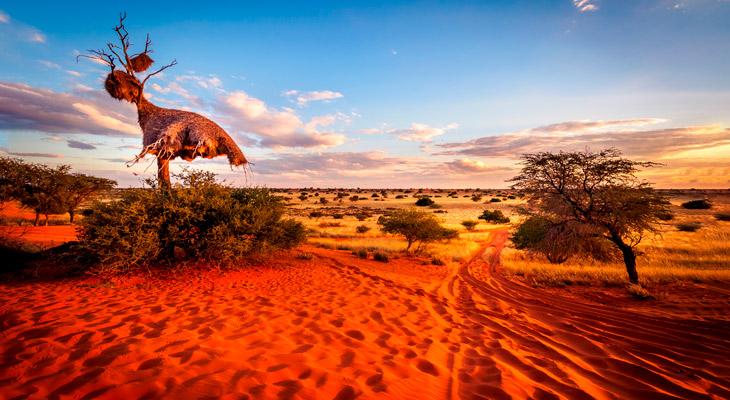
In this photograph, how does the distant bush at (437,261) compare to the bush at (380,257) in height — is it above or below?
below

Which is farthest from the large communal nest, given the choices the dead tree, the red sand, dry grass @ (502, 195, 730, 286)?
dry grass @ (502, 195, 730, 286)

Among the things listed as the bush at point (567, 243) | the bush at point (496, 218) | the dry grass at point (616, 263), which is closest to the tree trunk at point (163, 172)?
the dry grass at point (616, 263)

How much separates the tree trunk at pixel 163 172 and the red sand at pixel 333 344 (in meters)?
3.31

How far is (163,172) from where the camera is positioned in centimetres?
998

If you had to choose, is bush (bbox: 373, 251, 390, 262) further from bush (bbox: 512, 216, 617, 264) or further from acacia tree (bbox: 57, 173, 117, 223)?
acacia tree (bbox: 57, 173, 117, 223)

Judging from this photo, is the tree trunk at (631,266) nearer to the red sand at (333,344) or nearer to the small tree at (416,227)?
the red sand at (333,344)

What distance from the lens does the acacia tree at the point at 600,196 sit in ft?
34.5

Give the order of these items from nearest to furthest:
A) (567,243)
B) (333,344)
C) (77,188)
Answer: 1. (333,344)
2. (567,243)
3. (77,188)

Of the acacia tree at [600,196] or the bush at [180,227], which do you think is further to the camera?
the acacia tree at [600,196]

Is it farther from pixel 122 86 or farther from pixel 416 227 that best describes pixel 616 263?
pixel 122 86

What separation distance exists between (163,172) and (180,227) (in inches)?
94.0

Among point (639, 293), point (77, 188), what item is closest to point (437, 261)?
point (639, 293)

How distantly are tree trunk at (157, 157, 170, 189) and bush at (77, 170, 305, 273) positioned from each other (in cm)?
79

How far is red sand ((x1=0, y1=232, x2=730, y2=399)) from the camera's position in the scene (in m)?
3.58
